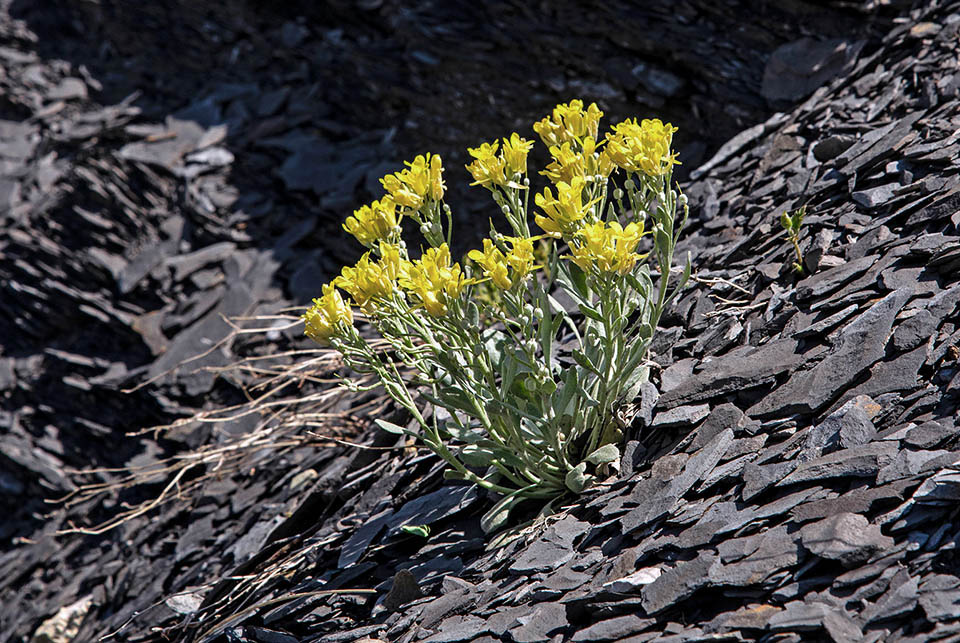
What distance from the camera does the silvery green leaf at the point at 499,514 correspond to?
7.68 feet

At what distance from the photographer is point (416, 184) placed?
7.26 ft

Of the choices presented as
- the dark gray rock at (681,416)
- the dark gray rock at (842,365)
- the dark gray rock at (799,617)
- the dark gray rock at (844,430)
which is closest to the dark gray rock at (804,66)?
the dark gray rock at (842,365)

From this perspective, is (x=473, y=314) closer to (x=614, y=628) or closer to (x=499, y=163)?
(x=499, y=163)

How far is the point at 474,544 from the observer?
7.97 ft

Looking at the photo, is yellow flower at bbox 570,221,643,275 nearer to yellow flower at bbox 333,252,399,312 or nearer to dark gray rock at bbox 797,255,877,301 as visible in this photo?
yellow flower at bbox 333,252,399,312

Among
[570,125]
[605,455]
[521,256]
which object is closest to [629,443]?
[605,455]

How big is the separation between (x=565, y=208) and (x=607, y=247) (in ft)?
0.52

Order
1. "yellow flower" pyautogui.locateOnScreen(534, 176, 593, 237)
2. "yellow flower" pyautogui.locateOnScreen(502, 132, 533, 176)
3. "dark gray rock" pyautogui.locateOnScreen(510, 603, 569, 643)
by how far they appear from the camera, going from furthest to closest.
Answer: "yellow flower" pyautogui.locateOnScreen(502, 132, 533, 176) < "yellow flower" pyautogui.locateOnScreen(534, 176, 593, 237) < "dark gray rock" pyautogui.locateOnScreen(510, 603, 569, 643)

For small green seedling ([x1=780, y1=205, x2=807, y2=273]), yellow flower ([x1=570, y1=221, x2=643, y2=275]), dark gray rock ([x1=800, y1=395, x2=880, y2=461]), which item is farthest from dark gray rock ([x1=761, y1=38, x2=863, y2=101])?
yellow flower ([x1=570, y1=221, x2=643, y2=275])

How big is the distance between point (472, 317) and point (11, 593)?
380cm

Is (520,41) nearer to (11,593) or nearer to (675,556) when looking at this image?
(675,556)

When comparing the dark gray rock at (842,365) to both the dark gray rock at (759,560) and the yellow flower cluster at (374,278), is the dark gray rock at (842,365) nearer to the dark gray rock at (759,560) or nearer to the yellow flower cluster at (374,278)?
the dark gray rock at (759,560)

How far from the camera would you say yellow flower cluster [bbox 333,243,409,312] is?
204 cm

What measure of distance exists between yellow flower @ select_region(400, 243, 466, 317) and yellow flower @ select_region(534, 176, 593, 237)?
25cm
